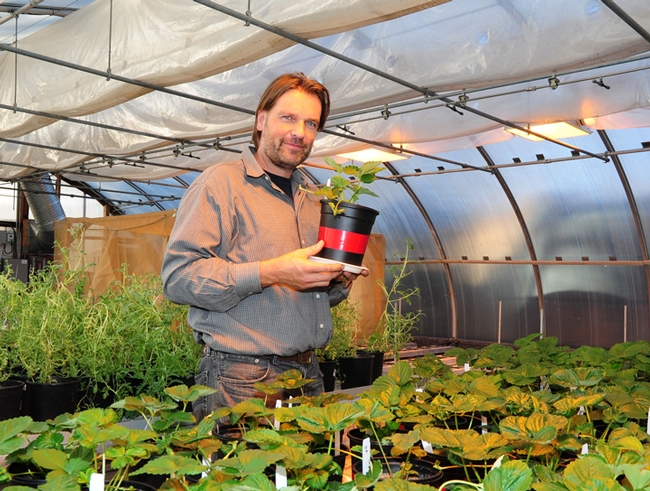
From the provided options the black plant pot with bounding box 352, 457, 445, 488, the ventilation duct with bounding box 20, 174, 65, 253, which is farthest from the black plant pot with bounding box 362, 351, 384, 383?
the ventilation duct with bounding box 20, 174, 65, 253

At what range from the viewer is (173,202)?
1306 centimetres

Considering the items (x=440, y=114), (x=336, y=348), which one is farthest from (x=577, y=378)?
(x=440, y=114)

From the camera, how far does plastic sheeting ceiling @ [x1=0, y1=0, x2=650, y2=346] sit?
3502mm

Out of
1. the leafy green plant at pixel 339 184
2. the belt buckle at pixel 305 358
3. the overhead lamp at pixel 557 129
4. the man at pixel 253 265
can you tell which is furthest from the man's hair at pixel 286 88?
the overhead lamp at pixel 557 129

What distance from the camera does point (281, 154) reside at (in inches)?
67.7

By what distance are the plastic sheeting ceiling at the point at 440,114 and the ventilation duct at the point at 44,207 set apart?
2.69m

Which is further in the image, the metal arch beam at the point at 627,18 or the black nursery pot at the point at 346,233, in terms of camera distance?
the metal arch beam at the point at 627,18

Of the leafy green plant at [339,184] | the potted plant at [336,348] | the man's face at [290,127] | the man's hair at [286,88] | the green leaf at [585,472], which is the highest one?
the man's hair at [286,88]

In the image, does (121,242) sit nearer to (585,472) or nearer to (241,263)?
(241,263)

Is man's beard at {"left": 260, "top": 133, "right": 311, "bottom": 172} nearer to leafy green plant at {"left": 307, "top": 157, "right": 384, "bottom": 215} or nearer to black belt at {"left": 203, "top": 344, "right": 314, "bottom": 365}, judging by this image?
leafy green plant at {"left": 307, "top": 157, "right": 384, "bottom": 215}

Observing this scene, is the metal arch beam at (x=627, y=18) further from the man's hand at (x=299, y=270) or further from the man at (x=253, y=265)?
the man's hand at (x=299, y=270)

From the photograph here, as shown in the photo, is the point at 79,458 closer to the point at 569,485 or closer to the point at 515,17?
the point at 569,485

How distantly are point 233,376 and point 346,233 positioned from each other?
1.55 ft

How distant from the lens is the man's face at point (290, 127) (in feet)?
5.60
